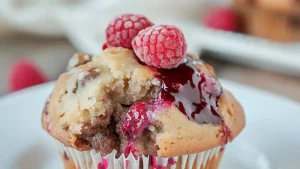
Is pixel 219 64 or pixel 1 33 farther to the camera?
pixel 1 33

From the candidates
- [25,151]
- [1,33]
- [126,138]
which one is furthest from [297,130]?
[1,33]

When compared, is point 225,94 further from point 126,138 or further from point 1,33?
point 1,33

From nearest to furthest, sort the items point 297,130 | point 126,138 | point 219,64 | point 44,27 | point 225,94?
point 126,138 → point 225,94 → point 297,130 → point 219,64 → point 44,27

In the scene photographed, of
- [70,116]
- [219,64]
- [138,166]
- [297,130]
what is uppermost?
[70,116]

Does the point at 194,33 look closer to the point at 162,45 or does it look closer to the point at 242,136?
the point at 242,136

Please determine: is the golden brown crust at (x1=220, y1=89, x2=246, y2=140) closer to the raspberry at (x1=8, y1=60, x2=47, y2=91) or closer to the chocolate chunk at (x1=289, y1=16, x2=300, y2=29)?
the raspberry at (x1=8, y1=60, x2=47, y2=91)

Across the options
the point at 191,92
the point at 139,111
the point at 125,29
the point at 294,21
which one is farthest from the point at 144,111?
the point at 294,21

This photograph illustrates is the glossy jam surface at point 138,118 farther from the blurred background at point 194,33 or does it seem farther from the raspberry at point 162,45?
the blurred background at point 194,33

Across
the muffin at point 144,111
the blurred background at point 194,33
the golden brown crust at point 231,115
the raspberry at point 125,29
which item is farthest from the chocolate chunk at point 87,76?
the blurred background at point 194,33
